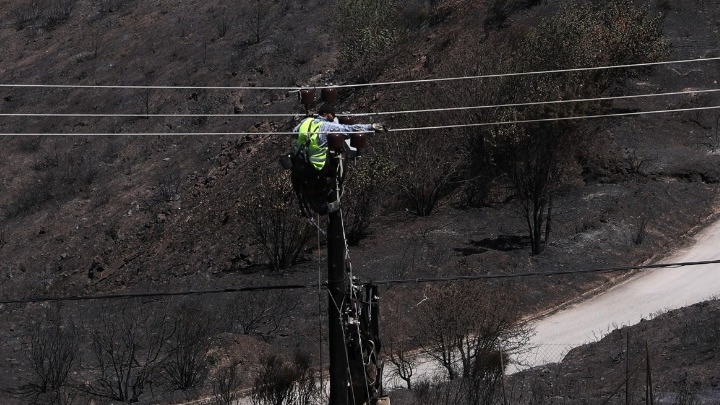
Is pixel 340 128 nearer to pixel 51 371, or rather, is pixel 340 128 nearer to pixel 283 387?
pixel 283 387

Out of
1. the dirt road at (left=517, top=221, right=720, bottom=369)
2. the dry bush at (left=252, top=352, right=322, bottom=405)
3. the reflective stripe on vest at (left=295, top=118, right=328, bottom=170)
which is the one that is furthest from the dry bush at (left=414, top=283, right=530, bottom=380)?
the reflective stripe on vest at (left=295, top=118, right=328, bottom=170)

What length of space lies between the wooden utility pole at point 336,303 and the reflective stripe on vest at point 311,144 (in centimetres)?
20

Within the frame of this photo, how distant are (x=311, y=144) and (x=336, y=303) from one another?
1.85m

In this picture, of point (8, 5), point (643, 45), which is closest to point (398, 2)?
point (643, 45)

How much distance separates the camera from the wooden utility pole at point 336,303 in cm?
1286

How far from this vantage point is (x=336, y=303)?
42.4 feet

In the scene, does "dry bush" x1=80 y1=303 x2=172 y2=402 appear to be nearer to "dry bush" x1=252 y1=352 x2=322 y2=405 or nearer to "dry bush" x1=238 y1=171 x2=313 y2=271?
"dry bush" x1=252 y1=352 x2=322 y2=405

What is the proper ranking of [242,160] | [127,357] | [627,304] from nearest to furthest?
[127,357] < [627,304] < [242,160]

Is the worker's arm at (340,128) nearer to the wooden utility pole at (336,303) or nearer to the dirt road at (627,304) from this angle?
the wooden utility pole at (336,303)

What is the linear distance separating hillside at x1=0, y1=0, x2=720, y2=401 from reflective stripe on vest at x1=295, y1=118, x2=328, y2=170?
6.56 m

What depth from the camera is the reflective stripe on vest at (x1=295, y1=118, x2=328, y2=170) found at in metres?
12.5

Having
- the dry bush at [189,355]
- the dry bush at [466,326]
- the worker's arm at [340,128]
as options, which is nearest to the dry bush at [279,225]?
the dry bush at [189,355]

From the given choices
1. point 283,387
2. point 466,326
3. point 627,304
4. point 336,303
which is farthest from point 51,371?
point 627,304

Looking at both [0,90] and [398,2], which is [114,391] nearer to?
[398,2]
